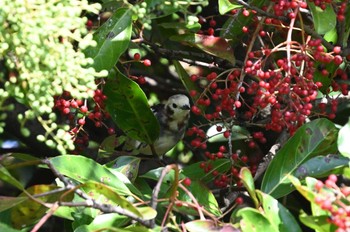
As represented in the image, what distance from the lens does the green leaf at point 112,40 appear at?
2508 mm

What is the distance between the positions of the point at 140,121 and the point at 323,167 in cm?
74

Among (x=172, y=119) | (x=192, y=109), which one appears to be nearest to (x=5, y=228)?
(x=192, y=109)

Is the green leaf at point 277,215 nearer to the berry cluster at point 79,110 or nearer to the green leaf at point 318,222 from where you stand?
the green leaf at point 318,222

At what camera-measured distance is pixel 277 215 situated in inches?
85.2

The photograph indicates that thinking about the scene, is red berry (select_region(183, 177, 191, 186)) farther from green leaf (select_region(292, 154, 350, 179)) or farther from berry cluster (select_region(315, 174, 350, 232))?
berry cluster (select_region(315, 174, 350, 232))

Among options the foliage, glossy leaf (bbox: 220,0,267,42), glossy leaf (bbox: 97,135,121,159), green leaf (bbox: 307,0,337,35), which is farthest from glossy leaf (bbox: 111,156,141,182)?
green leaf (bbox: 307,0,337,35)

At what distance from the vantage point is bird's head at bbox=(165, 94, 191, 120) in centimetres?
381

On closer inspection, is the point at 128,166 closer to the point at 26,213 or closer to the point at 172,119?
the point at 26,213

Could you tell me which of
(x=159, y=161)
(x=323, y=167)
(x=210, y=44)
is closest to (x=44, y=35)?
(x=323, y=167)

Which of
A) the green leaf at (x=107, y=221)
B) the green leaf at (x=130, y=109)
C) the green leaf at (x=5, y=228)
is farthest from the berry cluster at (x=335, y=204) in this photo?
the green leaf at (x=130, y=109)

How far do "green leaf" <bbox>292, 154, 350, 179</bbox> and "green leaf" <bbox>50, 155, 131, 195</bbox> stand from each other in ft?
1.62

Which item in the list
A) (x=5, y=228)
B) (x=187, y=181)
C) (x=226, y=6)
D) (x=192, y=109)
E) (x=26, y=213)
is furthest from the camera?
(x=192, y=109)

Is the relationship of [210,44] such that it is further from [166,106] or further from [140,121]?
[166,106]

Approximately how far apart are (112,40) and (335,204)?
0.91 meters
